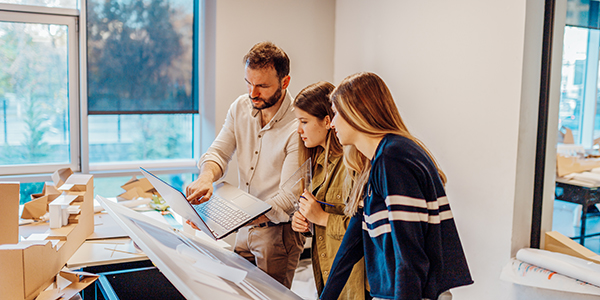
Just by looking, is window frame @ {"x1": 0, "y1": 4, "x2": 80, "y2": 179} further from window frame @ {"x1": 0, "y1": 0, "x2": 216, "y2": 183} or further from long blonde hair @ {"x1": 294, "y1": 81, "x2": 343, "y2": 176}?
long blonde hair @ {"x1": 294, "y1": 81, "x2": 343, "y2": 176}

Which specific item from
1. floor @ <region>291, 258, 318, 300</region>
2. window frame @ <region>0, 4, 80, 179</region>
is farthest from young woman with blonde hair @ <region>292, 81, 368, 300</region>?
window frame @ <region>0, 4, 80, 179</region>

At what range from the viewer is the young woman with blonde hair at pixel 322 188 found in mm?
1505

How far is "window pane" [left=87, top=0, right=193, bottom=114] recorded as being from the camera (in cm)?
334

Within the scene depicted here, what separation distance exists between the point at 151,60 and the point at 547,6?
8.89 ft

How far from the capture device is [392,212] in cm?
108

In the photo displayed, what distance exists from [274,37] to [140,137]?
4.38ft

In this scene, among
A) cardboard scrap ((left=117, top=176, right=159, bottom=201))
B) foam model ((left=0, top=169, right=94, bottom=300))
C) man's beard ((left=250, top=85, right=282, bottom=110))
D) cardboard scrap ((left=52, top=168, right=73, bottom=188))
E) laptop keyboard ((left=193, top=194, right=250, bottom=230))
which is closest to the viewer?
foam model ((left=0, top=169, right=94, bottom=300))

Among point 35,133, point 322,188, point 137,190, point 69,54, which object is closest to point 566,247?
point 322,188

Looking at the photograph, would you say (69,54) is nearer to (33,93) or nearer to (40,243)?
(33,93)

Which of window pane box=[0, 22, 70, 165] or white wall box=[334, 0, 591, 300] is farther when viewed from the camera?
window pane box=[0, 22, 70, 165]

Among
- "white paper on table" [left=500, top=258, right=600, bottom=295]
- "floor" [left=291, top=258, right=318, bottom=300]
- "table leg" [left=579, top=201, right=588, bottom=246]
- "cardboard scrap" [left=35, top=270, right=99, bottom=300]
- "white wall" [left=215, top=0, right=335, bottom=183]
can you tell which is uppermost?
"white wall" [left=215, top=0, right=335, bottom=183]

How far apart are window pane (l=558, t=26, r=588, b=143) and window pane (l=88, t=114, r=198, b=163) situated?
2.67m

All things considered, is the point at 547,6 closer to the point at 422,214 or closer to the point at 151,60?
the point at 422,214

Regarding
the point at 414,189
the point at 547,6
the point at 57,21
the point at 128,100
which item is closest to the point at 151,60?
the point at 128,100
